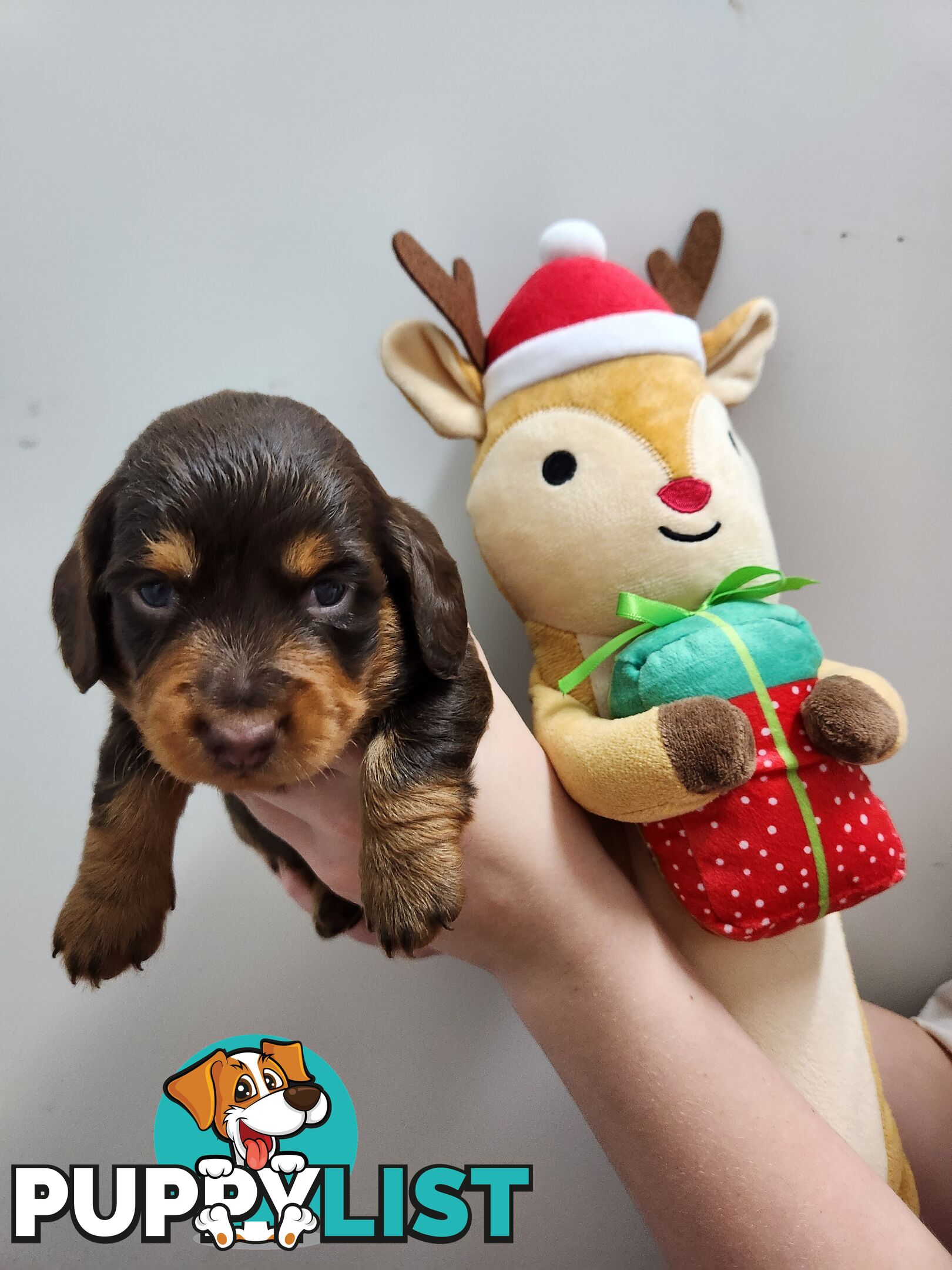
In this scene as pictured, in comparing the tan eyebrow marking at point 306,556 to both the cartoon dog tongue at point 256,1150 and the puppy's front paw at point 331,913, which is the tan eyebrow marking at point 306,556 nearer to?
the puppy's front paw at point 331,913

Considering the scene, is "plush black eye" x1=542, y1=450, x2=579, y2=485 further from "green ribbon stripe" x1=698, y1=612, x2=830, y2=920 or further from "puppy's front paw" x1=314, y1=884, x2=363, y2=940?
"puppy's front paw" x1=314, y1=884, x2=363, y2=940

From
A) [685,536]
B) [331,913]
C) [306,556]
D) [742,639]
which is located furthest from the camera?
[331,913]

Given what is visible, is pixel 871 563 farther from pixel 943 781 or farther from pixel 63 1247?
pixel 63 1247

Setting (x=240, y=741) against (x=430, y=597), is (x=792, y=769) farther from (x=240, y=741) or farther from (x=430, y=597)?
(x=240, y=741)

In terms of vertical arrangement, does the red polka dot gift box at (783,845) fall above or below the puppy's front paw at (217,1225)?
above

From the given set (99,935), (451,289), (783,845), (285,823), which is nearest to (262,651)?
(285,823)

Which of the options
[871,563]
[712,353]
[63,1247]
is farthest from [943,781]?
[63,1247]

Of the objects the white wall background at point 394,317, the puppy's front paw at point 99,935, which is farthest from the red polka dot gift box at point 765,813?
the puppy's front paw at point 99,935
